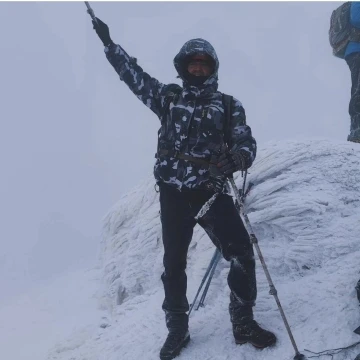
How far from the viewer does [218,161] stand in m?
4.34

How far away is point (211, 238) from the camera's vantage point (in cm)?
456

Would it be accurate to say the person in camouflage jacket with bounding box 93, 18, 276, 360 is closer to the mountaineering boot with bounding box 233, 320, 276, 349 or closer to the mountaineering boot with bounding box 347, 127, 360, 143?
the mountaineering boot with bounding box 233, 320, 276, 349

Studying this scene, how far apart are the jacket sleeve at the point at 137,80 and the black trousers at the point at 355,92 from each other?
17.8ft

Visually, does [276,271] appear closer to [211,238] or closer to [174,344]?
[211,238]

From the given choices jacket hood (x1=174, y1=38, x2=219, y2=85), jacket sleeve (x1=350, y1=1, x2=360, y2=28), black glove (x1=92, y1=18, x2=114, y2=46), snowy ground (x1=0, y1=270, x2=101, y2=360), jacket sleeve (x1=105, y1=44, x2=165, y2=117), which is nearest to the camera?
jacket hood (x1=174, y1=38, x2=219, y2=85)

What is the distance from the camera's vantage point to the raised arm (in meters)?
4.82

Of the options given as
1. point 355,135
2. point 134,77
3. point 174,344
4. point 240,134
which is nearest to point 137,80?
point 134,77

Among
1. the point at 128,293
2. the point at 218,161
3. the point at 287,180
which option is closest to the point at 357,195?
the point at 287,180

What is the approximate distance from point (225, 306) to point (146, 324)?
3.70 ft

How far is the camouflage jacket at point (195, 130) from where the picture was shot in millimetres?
4406

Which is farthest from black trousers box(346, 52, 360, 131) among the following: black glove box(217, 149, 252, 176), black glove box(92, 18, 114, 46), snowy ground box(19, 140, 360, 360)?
black glove box(92, 18, 114, 46)

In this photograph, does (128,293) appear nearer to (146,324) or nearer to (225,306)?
(146,324)

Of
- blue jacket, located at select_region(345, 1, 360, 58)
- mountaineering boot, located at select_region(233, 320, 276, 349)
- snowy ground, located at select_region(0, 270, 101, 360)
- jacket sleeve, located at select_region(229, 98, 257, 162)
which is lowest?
A: mountaineering boot, located at select_region(233, 320, 276, 349)

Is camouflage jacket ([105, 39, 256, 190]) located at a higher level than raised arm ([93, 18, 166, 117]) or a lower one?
lower
